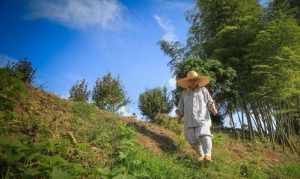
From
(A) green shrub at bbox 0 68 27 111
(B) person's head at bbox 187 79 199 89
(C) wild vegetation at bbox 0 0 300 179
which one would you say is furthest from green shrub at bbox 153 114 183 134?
(A) green shrub at bbox 0 68 27 111

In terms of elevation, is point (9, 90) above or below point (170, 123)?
above

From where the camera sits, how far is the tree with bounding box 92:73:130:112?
1292 cm

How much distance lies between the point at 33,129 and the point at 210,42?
8341 mm

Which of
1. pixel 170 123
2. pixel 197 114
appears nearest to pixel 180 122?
pixel 170 123

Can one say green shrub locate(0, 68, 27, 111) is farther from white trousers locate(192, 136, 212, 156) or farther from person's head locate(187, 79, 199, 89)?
white trousers locate(192, 136, 212, 156)

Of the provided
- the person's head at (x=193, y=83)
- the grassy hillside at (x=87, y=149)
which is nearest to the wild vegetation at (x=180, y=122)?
the grassy hillside at (x=87, y=149)

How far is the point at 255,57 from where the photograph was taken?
9359 millimetres

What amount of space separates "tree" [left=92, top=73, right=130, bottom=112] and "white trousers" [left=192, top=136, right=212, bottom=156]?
8041 mm

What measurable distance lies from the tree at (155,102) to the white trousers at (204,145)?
718 centimetres

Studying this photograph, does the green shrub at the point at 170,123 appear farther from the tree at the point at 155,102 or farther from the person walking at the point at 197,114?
the tree at the point at 155,102

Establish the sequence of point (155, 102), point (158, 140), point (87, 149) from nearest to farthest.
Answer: point (87, 149) < point (158, 140) < point (155, 102)

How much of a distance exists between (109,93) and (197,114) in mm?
8387

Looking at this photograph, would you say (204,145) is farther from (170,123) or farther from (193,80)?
(170,123)

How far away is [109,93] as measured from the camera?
13.1 meters
